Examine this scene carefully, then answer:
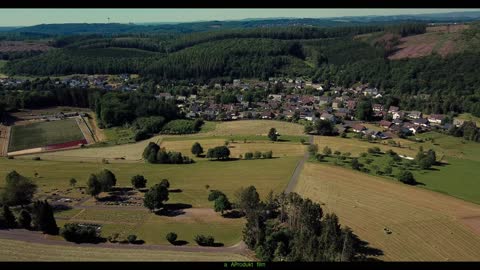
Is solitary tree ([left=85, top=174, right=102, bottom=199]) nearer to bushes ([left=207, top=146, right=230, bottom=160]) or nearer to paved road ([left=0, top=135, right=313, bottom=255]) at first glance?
paved road ([left=0, top=135, right=313, bottom=255])

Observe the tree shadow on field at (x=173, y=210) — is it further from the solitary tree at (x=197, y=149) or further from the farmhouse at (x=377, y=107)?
the farmhouse at (x=377, y=107)

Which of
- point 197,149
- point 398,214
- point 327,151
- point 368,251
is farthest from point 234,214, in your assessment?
point 327,151

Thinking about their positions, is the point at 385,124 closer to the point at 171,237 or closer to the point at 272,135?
the point at 272,135

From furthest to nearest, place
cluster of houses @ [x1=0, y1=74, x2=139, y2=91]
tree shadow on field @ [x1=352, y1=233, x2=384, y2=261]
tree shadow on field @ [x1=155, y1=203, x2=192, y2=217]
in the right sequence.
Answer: cluster of houses @ [x1=0, y1=74, x2=139, y2=91]
tree shadow on field @ [x1=155, y1=203, x2=192, y2=217]
tree shadow on field @ [x1=352, y1=233, x2=384, y2=261]

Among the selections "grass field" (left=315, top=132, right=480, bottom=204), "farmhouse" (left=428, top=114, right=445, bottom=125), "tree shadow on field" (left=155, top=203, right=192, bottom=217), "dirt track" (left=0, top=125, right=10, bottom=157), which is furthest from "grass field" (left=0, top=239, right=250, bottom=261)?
"farmhouse" (left=428, top=114, right=445, bottom=125)

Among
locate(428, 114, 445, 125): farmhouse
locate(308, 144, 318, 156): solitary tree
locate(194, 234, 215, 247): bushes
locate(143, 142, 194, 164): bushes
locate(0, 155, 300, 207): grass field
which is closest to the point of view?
locate(194, 234, 215, 247): bushes

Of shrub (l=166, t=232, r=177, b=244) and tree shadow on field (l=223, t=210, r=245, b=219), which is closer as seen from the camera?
shrub (l=166, t=232, r=177, b=244)

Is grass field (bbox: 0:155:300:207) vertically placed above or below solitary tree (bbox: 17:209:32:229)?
below

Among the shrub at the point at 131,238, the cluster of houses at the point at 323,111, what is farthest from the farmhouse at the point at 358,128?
the shrub at the point at 131,238
